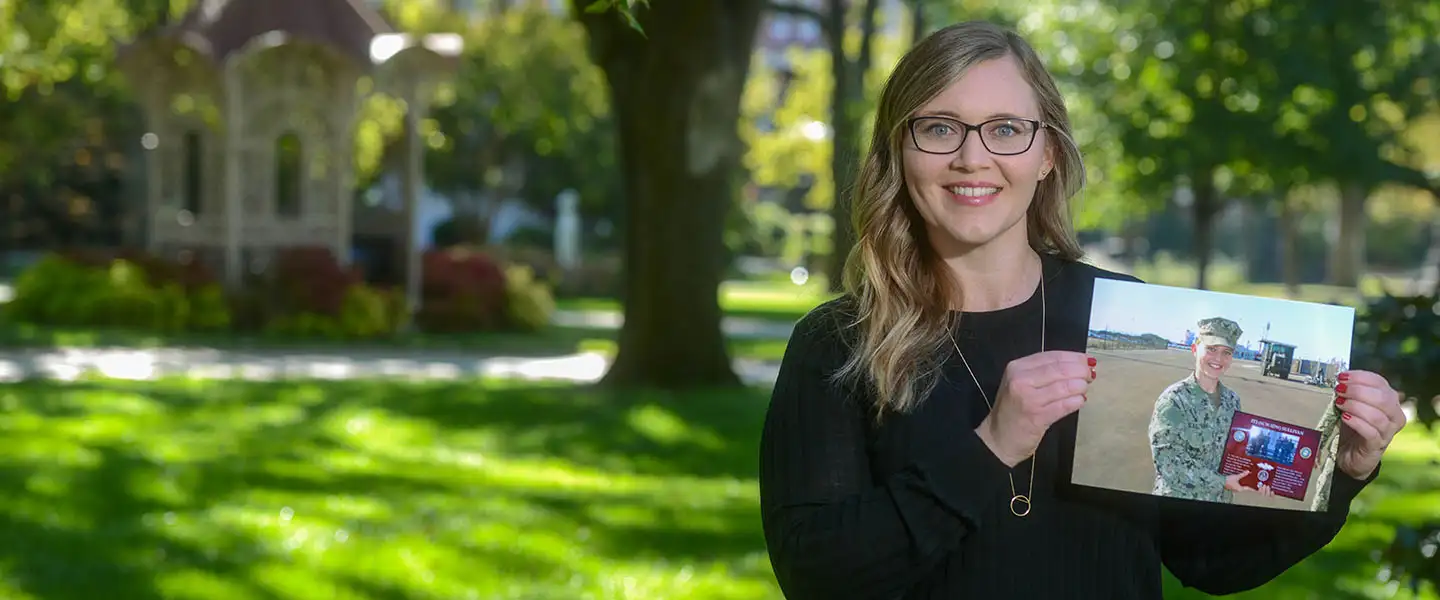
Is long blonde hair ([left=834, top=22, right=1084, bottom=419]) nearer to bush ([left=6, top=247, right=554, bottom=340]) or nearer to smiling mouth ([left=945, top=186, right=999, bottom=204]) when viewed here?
smiling mouth ([left=945, top=186, right=999, bottom=204])

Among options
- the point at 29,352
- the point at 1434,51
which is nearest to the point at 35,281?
the point at 29,352

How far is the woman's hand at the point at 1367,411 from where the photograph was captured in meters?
2.24

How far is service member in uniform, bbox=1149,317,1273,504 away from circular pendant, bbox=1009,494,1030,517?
167 millimetres

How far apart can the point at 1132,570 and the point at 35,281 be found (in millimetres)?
19548

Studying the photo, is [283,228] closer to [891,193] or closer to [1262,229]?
[891,193]

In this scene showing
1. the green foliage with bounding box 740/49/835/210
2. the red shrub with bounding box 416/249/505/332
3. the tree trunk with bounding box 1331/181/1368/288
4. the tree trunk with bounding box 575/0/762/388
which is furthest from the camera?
the tree trunk with bounding box 1331/181/1368/288

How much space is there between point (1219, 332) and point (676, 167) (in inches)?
409

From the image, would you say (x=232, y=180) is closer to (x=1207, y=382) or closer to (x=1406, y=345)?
(x=1406, y=345)

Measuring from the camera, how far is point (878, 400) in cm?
233

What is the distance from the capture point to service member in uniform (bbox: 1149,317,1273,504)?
2.28 m

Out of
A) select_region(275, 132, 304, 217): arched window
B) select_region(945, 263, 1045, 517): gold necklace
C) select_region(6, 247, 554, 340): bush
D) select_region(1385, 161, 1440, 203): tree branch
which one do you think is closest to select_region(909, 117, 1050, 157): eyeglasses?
select_region(945, 263, 1045, 517): gold necklace

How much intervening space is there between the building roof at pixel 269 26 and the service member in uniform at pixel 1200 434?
1911 centimetres

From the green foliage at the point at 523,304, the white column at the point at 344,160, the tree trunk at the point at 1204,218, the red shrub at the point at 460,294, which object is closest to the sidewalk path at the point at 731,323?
the green foliage at the point at 523,304

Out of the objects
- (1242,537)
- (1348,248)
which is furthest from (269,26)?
(1348,248)
